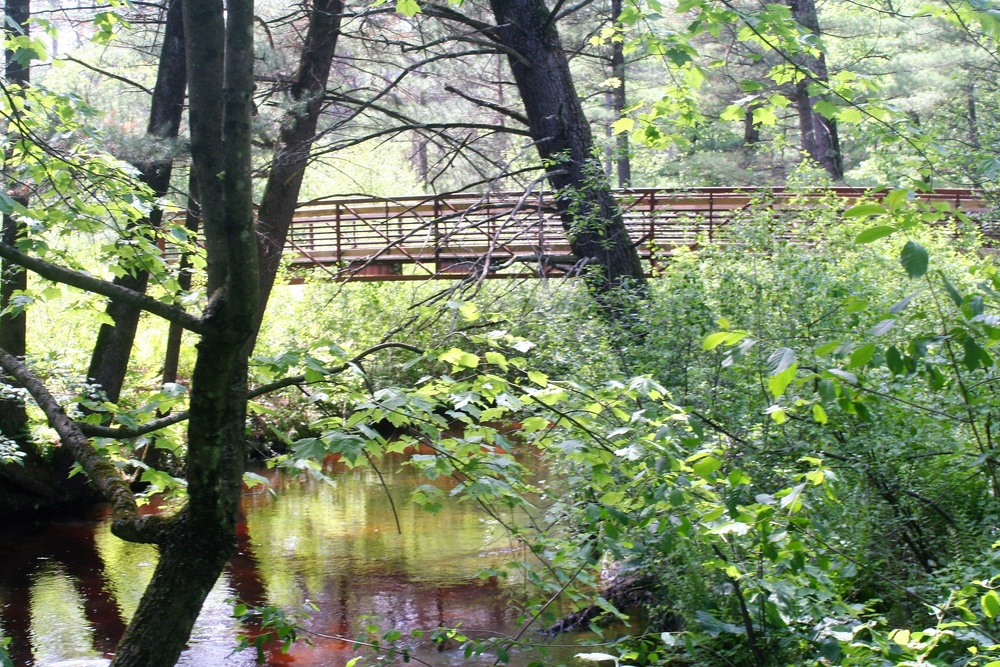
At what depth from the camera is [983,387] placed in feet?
13.2

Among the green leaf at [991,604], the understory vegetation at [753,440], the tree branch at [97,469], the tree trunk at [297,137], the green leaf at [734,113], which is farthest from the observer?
the tree trunk at [297,137]

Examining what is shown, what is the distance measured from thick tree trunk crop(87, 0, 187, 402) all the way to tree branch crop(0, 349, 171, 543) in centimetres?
522

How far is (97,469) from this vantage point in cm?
289

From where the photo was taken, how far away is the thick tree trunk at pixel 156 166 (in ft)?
27.0

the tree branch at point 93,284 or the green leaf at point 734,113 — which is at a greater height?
the green leaf at point 734,113

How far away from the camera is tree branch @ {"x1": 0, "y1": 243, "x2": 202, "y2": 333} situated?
2.42m

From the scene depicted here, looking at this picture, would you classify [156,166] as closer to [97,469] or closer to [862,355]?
[97,469]

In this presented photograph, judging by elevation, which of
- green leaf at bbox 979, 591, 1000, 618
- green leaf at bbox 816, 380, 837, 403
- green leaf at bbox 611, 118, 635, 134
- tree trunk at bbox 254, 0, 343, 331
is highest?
tree trunk at bbox 254, 0, 343, 331

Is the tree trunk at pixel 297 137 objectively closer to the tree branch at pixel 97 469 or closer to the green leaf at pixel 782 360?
the tree branch at pixel 97 469

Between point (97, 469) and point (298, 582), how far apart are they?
5687 millimetres

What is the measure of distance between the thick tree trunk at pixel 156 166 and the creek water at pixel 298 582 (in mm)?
1848

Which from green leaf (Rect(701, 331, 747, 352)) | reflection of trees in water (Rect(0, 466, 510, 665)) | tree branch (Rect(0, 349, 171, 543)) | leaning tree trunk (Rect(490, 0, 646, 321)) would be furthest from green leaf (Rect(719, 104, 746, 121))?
reflection of trees in water (Rect(0, 466, 510, 665))

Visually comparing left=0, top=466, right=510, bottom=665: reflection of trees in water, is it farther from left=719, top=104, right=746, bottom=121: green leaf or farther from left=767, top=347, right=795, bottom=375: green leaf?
left=767, top=347, right=795, bottom=375: green leaf

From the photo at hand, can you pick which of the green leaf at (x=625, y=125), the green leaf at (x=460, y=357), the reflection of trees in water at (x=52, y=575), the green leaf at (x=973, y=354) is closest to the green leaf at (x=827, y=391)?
the green leaf at (x=973, y=354)
